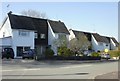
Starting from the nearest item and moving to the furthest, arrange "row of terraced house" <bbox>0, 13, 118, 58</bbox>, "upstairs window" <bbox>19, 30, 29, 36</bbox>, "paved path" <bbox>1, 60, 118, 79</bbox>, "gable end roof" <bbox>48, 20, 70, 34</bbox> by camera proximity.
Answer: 1. "paved path" <bbox>1, 60, 118, 79</bbox>
2. "row of terraced house" <bbox>0, 13, 118, 58</bbox>
3. "upstairs window" <bbox>19, 30, 29, 36</bbox>
4. "gable end roof" <bbox>48, 20, 70, 34</bbox>

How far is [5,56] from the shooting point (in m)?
48.4

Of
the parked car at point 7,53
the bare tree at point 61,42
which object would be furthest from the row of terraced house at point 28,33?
the parked car at point 7,53

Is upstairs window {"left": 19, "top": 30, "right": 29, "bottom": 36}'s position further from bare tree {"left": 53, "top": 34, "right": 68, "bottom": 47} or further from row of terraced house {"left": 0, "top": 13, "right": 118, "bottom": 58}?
bare tree {"left": 53, "top": 34, "right": 68, "bottom": 47}

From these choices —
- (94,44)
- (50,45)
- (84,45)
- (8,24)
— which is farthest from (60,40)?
(94,44)

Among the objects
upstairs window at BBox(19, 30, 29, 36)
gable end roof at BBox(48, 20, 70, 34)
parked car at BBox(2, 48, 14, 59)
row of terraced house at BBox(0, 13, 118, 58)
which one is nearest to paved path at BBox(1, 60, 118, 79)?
parked car at BBox(2, 48, 14, 59)

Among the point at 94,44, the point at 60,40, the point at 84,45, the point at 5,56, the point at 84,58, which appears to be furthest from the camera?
the point at 94,44

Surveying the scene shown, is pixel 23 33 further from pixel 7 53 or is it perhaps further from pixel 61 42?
pixel 7 53

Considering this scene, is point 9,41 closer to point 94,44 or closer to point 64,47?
point 64,47

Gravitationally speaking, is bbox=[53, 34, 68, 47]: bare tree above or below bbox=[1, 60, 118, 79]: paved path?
above

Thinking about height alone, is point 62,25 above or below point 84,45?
above

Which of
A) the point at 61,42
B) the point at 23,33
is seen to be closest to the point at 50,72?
the point at 23,33

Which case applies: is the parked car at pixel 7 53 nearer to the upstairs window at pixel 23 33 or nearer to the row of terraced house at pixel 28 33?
the row of terraced house at pixel 28 33

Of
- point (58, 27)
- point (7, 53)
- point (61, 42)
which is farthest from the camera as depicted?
point (58, 27)

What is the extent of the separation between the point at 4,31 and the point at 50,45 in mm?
13311
